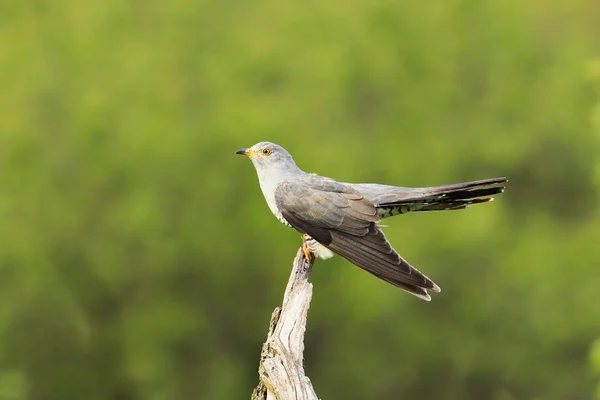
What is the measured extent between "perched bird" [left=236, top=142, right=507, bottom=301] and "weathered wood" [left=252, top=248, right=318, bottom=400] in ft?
1.38

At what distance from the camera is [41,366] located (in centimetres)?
1667

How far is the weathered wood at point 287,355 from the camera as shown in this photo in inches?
191

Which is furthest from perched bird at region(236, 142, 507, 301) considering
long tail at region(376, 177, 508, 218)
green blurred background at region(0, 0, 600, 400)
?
green blurred background at region(0, 0, 600, 400)

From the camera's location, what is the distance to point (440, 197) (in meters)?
5.42

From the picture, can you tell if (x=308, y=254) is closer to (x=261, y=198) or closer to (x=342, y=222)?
(x=342, y=222)

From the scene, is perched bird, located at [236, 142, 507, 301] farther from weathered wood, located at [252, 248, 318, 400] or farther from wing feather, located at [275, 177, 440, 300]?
weathered wood, located at [252, 248, 318, 400]

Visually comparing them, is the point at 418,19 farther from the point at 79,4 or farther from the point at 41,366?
the point at 41,366

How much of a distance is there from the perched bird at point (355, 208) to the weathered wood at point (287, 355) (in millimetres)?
422

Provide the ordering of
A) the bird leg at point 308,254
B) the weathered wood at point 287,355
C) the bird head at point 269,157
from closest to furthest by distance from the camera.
Answer: the weathered wood at point 287,355, the bird leg at point 308,254, the bird head at point 269,157

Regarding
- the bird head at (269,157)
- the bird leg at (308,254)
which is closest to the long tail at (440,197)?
the bird leg at (308,254)

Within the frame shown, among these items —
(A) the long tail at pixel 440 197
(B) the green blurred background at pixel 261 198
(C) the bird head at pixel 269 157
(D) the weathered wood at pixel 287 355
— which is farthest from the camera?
(B) the green blurred background at pixel 261 198

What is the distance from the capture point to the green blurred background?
55.0 ft

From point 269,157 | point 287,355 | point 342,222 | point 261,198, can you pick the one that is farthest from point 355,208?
point 261,198

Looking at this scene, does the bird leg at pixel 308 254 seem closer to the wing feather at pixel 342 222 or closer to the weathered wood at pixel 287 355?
the wing feather at pixel 342 222
